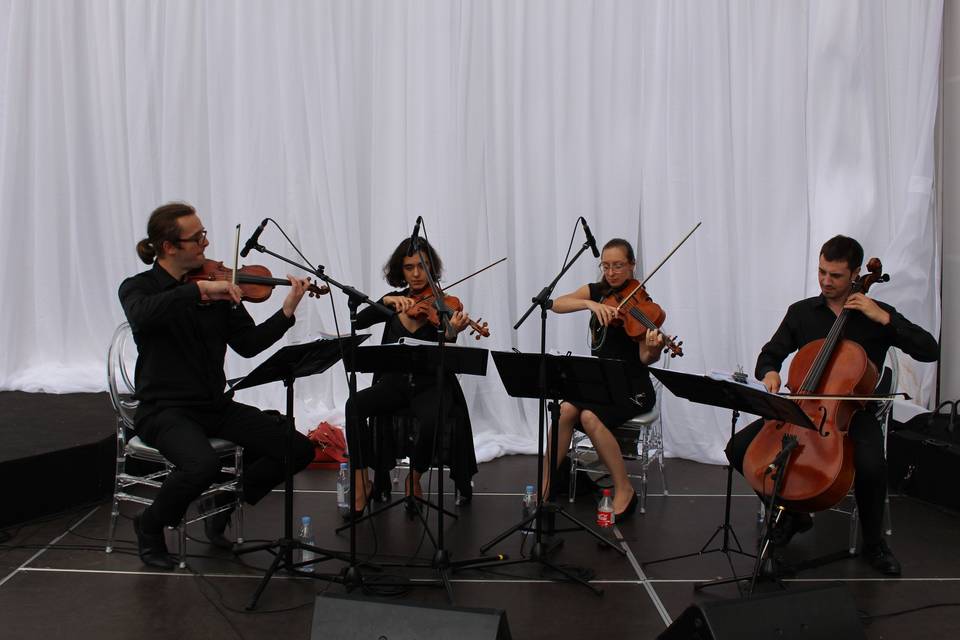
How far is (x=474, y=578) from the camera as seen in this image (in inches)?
118

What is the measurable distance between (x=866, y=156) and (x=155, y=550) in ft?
12.1

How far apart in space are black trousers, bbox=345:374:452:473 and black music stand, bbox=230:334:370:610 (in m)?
0.58

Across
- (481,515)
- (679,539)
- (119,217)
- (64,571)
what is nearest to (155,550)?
(64,571)

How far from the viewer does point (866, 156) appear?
14.5 feet

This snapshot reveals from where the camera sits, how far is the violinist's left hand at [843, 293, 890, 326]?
10.2 feet

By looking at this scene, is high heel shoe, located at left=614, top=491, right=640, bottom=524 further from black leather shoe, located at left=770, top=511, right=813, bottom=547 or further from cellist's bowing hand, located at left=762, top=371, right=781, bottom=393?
cellist's bowing hand, located at left=762, top=371, right=781, bottom=393

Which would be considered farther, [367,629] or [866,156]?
[866,156]

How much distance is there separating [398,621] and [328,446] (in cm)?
250

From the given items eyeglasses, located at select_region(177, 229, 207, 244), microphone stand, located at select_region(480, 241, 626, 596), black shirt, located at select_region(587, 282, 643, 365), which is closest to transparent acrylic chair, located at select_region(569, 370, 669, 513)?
black shirt, located at select_region(587, 282, 643, 365)


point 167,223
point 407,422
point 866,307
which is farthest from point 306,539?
point 866,307

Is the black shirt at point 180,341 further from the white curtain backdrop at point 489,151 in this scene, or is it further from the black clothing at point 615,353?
the white curtain backdrop at point 489,151

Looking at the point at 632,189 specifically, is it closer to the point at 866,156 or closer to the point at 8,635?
the point at 866,156

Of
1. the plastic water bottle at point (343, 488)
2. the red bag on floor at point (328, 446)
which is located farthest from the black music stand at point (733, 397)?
the red bag on floor at point (328, 446)

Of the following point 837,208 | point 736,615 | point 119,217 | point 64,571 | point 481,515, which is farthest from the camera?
point 119,217
